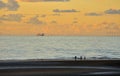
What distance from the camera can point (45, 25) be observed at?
27.6ft

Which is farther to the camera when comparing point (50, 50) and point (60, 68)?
point (50, 50)

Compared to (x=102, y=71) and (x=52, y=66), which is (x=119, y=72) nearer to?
(x=102, y=71)

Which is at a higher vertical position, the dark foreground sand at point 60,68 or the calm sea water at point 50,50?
the dark foreground sand at point 60,68

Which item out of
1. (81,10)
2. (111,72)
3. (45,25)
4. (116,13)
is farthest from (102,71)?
(45,25)

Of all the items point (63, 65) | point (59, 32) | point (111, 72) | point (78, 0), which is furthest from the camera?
point (59, 32)

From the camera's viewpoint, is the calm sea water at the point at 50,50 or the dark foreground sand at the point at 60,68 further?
the calm sea water at the point at 50,50

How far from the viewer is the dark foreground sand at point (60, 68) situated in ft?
13.2

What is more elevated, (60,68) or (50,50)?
(60,68)

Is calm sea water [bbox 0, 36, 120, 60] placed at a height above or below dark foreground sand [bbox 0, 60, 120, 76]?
below

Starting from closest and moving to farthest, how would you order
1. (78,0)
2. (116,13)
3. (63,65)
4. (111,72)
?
(111,72) < (63,65) < (116,13) < (78,0)

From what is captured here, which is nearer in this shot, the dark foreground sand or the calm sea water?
the dark foreground sand

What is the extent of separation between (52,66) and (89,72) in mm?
509

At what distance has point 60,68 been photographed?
13.7 ft

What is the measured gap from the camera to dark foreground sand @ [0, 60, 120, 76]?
4020 millimetres
